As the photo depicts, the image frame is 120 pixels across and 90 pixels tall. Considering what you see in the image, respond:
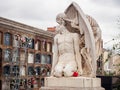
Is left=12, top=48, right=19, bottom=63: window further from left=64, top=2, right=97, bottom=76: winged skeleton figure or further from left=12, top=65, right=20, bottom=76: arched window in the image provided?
left=64, top=2, right=97, bottom=76: winged skeleton figure

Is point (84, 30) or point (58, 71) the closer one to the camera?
point (58, 71)

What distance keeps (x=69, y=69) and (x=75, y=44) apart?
0.79 meters

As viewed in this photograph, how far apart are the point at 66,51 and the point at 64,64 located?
0.41 m

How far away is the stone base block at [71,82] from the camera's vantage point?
458 inches

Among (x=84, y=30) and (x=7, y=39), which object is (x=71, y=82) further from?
(x=7, y=39)

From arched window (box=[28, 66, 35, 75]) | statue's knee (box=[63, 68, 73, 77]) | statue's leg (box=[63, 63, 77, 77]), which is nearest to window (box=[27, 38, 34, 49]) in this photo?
arched window (box=[28, 66, 35, 75])

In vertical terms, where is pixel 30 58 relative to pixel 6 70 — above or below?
above

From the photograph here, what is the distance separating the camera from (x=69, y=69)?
39.5 ft

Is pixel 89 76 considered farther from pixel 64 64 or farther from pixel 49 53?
pixel 49 53

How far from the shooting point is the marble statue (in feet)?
39.9

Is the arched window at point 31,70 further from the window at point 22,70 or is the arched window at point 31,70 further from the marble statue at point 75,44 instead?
the marble statue at point 75,44

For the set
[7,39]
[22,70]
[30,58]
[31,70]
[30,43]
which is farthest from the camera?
[30,43]

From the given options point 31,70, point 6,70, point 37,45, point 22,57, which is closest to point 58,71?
point 6,70

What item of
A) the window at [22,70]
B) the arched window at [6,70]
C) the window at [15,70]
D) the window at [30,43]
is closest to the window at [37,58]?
the window at [30,43]
